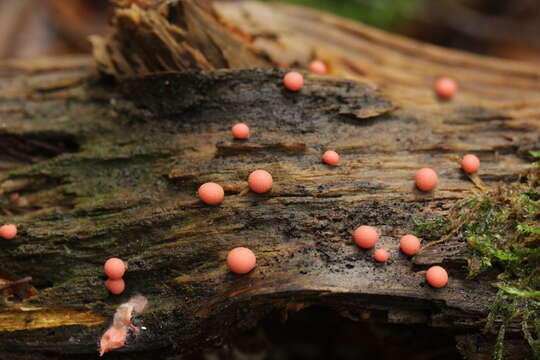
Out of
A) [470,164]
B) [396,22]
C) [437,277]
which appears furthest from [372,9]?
[437,277]

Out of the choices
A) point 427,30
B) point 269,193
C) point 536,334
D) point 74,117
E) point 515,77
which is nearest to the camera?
point 536,334

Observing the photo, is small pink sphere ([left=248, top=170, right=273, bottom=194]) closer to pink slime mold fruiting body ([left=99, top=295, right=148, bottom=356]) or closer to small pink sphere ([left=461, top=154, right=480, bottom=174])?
pink slime mold fruiting body ([left=99, top=295, right=148, bottom=356])

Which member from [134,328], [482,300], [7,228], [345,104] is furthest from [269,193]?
[7,228]

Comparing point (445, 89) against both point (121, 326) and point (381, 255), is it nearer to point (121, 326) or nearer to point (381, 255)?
point (381, 255)

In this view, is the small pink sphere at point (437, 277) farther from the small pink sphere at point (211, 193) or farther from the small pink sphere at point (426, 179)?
the small pink sphere at point (211, 193)

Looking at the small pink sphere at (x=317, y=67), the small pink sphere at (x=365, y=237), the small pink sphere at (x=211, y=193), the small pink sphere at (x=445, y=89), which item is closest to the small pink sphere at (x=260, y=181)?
the small pink sphere at (x=211, y=193)

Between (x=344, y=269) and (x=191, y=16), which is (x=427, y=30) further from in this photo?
(x=344, y=269)
